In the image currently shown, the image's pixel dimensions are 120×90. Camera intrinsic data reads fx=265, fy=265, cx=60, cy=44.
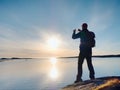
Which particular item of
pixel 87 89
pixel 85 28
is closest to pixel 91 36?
pixel 85 28

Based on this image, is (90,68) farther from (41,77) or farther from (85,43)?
(41,77)

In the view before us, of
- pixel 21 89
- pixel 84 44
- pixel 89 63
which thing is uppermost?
pixel 84 44

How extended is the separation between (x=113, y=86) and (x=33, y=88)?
12.4 m

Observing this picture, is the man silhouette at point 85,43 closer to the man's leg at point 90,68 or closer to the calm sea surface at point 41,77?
the man's leg at point 90,68

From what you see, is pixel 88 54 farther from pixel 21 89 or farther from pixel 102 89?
pixel 21 89

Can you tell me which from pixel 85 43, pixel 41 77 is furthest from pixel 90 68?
pixel 41 77

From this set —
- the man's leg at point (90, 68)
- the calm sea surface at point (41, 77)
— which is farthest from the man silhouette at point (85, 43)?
the calm sea surface at point (41, 77)

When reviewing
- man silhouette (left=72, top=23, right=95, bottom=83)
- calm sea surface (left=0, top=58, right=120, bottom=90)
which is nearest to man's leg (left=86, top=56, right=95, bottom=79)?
man silhouette (left=72, top=23, right=95, bottom=83)

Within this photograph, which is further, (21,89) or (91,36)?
(21,89)

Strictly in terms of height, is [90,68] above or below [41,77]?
above

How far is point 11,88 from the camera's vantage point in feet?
65.1

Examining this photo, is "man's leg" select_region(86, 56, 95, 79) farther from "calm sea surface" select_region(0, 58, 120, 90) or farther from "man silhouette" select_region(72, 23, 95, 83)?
"calm sea surface" select_region(0, 58, 120, 90)

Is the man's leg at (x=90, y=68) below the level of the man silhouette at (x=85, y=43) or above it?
below

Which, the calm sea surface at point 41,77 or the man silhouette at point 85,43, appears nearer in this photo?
the man silhouette at point 85,43
